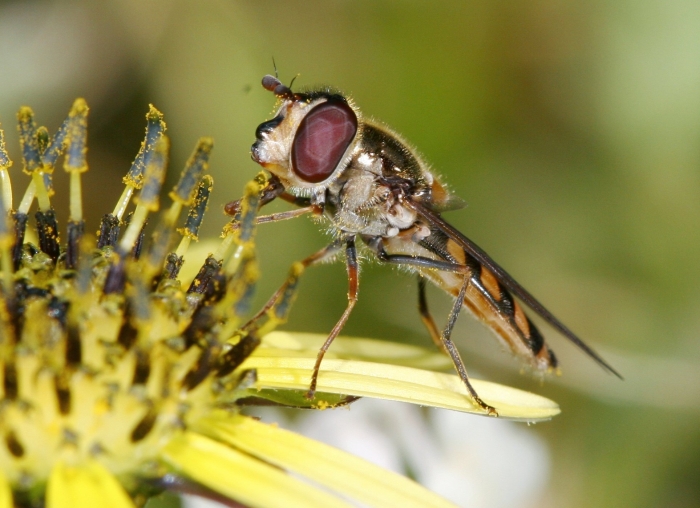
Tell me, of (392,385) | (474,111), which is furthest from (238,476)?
(474,111)

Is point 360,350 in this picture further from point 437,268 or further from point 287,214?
point 287,214

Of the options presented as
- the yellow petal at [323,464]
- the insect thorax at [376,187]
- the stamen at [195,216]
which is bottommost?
the yellow petal at [323,464]

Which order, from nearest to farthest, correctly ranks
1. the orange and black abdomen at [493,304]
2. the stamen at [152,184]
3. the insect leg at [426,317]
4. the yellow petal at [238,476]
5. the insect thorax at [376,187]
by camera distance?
1. the yellow petal at [238,476]
2. the stamen at [152,184]
3. the insect thorax at [376,187]
4. the orange and black abdomen at [493,304]
5. the insect leg at [426,317]

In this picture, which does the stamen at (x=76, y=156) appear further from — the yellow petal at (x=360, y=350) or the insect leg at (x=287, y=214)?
the yellow petal at (x=360, y=350)

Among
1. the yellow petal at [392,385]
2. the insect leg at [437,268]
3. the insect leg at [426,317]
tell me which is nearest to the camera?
the yellow petal at [392,385]

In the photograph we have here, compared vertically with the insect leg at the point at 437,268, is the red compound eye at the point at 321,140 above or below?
above

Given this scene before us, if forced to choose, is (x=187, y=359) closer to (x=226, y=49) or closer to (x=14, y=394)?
(x=14, y=394)

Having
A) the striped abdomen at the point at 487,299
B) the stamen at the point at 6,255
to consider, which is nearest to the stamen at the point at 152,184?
the stamen at the point at 6,255

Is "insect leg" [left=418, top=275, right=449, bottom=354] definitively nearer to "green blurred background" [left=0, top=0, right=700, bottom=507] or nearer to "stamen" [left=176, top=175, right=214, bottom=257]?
"green blurred background" [left=0, top=0, right=700, bottom=507]
